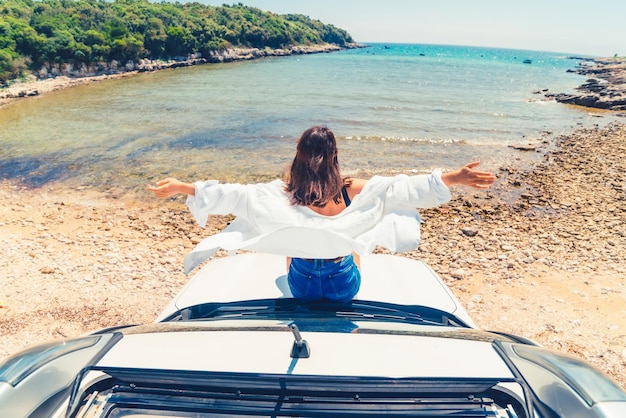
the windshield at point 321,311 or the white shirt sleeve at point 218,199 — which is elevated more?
the white shirt sleeve at point 218,199

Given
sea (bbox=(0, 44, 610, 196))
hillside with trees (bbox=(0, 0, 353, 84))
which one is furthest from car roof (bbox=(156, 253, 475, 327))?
hillside with trees (bbox=(0, 0, 353, 84))

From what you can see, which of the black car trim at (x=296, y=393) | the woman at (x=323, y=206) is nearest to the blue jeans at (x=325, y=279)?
the woman at (x=323, y=206)

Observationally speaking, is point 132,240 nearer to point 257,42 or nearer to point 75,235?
point 75,235

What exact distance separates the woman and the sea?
311 inches

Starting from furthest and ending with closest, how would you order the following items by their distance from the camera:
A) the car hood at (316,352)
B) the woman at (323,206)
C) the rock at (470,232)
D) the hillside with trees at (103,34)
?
the hillside with trees at (103,34), the rock at (470,232), the woman at (323,206), the car hood at (316,352)

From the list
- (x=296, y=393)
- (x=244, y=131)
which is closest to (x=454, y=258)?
(x=296, y=393)

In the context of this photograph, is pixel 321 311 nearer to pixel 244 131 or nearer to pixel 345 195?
pixel 345 195

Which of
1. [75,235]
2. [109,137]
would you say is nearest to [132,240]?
[75,235]

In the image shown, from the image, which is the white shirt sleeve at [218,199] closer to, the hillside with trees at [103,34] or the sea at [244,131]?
the sea at [244,131]

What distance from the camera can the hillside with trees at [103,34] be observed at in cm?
3384

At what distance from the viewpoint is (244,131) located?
16.0 m

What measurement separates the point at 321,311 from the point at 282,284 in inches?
21.9

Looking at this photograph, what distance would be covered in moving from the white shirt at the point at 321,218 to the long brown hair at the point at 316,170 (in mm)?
119

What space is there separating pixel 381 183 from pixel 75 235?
6.59 metres
